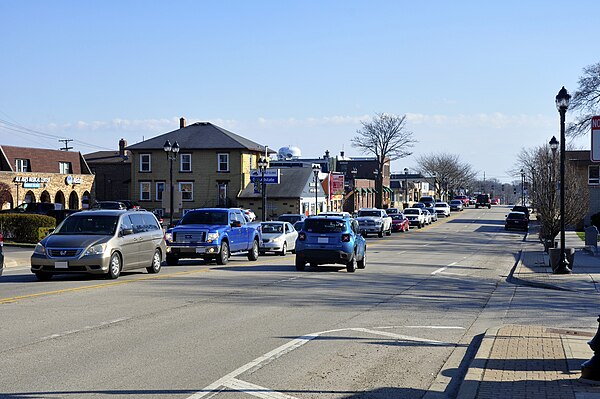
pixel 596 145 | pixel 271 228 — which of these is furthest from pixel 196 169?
pixel 596 145

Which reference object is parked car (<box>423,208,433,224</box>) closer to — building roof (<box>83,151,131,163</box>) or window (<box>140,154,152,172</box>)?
window (<box>140,154,152,172</box>)

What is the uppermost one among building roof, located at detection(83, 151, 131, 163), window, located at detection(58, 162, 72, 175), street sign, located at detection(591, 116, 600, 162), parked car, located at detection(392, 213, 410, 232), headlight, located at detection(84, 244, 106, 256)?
building roof, located at detection(83, 151, 131, 163)

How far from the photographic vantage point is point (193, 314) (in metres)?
14.1

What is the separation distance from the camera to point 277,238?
115 feet

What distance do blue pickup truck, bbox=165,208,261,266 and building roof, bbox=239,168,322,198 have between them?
4243 cm

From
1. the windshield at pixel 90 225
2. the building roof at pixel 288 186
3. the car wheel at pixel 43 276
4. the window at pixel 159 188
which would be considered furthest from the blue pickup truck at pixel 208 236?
the window at pixel 159 188

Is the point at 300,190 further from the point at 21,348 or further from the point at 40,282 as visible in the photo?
the point at 21,348

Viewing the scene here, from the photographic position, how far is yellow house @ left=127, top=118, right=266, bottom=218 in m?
72.7

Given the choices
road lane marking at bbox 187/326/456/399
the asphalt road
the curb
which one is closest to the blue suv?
the asphalt road

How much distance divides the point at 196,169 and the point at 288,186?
28.6ft

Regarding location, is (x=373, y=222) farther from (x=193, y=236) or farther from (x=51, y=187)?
(x=51, y=187)

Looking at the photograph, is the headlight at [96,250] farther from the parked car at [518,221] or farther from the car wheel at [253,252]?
the parked car at [518,221]

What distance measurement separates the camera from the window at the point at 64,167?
7993 centimetres

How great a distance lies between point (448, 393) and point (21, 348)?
5558 mm
